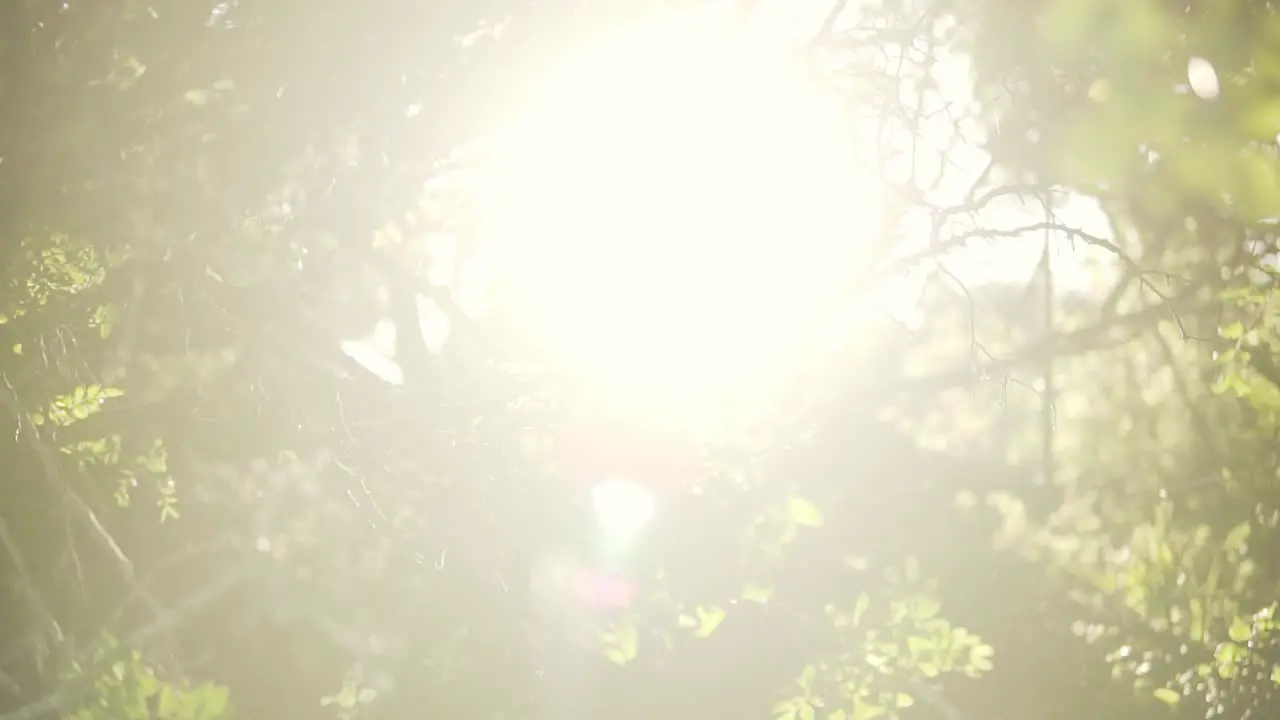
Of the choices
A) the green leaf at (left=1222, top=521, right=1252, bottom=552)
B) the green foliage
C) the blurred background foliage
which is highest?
the green leaf at (left=1222, top=521, right=1252, bottom=552)

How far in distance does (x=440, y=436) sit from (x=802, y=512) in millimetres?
885

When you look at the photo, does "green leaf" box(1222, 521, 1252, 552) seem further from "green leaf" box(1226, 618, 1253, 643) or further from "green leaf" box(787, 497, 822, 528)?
"green leaf" box(787, 497, 822, 528)

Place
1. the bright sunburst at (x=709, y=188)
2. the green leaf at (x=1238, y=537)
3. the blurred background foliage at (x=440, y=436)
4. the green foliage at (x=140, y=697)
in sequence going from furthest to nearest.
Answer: the bright sunburst at (x=709, y=188) < the green leaf at (x=1238, y=537) < the blurred background foliage at (x=440, y=436) < the green foliage at (x=140, y=697)

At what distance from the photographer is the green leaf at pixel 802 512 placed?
81.6 inches

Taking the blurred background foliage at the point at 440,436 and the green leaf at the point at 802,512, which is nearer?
the blurred background foliage at the point at 440,436

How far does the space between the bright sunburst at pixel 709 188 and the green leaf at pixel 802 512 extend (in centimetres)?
33

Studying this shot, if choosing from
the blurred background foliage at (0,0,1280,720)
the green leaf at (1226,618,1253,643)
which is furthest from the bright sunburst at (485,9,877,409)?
the green leaf at (1226,618,1253,643)

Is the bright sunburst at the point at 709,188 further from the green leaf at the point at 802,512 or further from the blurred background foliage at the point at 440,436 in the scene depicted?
the green leaf at the point at 802,512

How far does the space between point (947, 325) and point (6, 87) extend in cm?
236

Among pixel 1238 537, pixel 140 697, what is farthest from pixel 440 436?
pixel 1238 537

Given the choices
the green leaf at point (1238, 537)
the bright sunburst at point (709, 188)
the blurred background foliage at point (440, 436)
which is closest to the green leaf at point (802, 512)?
the blurred background foliage at point (440, 436)

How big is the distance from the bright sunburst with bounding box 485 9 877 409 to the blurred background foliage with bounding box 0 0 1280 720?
111 millimetres

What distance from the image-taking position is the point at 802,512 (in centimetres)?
210

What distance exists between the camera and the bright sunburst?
224 cm
